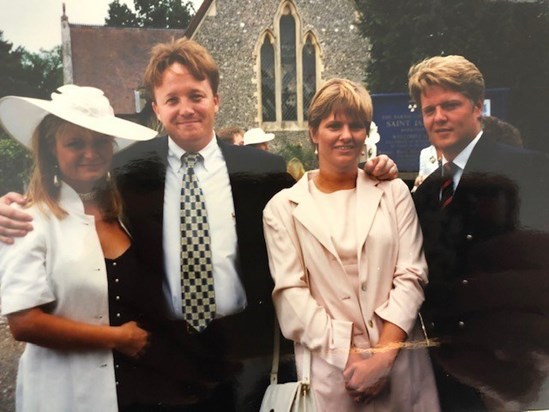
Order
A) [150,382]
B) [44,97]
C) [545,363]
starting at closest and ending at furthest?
[44,97]
[150,382]
[545,363]

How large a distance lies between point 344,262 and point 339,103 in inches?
24.0

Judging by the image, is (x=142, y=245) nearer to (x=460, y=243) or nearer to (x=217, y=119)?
(x=217, y=119)

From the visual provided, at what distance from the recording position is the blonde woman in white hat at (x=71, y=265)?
2561mm

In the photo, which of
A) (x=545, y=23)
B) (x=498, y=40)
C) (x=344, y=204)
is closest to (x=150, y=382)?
(x=344, y=204)

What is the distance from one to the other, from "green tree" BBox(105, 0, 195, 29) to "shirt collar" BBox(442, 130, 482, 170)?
3.79 ft

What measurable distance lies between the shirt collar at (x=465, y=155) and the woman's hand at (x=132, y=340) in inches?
53.5

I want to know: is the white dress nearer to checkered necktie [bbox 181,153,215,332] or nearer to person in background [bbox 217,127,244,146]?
A: checkered necktie [bbox 181,153,215,332]

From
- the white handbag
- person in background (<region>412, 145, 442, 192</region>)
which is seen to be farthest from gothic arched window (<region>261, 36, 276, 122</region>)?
the white handbag

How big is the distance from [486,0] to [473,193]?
76 cm

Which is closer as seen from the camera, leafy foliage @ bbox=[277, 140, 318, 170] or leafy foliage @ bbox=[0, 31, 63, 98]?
leafy foliage @ bbox=[0, 31, 63, 98]

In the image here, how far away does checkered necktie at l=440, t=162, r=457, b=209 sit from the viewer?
2.86 metres

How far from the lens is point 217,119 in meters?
2.69

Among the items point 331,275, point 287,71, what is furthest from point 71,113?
point 331,275

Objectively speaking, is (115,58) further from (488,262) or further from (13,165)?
(488,262)
